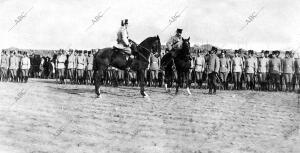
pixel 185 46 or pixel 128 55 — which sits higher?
pixel 185 46

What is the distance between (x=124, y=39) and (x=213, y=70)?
479 cm

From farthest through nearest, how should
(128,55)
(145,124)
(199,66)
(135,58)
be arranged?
(199,66) < (135,58) < (128,55) < (145,124)

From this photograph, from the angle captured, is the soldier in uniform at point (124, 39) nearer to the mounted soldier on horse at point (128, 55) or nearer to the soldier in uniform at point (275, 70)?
the mounted soldier on horse at point (128, 55)

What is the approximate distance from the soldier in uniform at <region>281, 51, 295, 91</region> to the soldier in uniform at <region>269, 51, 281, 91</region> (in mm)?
241

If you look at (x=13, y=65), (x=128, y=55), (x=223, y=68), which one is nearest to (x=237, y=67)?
(x=223, y=68)

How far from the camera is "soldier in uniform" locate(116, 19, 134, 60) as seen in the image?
56.4 feet

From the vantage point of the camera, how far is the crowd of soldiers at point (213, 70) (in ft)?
70.0

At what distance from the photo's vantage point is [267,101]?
56.9 ft

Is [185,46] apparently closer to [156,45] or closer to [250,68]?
[156,45]

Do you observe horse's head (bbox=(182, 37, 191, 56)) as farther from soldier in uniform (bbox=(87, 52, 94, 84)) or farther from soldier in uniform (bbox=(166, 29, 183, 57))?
soldier in uniform (bbox=(87, 52, 94, 84))

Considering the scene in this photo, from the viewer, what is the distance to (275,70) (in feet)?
71.2

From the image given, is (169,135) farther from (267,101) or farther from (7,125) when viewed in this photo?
(267,101)

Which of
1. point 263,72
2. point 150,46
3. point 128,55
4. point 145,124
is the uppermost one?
point 150,46

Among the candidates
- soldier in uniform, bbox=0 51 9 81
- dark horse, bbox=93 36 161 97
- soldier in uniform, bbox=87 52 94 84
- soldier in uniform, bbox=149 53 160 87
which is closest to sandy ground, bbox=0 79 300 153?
dark horse, bbox=93 36 161 97
